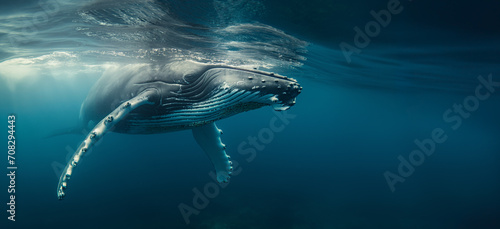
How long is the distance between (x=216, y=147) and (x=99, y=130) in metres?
3.09

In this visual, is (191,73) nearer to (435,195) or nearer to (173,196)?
(173,196)

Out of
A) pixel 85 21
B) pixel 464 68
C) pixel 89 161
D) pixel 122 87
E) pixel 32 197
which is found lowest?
pixel 89 161

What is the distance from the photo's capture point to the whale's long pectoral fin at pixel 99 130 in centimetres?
413

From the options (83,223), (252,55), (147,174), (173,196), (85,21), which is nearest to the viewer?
(85,21)

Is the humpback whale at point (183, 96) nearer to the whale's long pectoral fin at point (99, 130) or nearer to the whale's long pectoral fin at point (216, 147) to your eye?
the whale's long pectoral fin at point (99, 130)

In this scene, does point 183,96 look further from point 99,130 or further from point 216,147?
point 216,147

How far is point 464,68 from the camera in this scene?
16.4m

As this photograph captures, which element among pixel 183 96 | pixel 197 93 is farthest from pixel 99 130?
pixel 197 93

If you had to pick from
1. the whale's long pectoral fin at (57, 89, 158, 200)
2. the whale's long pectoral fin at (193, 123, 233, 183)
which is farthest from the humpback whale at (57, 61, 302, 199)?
the whale's long pectoral fin at (193, 123, 233, 183)

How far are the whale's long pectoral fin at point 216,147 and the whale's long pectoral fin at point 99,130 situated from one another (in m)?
2.12

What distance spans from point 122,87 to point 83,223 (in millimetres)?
9854

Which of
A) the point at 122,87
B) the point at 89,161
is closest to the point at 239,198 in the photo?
→ the point at 122,87

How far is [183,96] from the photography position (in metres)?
5.01

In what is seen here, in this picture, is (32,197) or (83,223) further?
(32,197)
